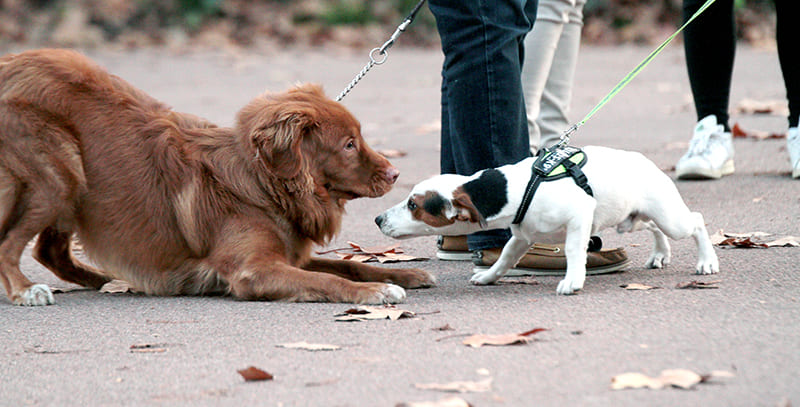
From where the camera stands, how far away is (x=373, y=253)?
16.9ft

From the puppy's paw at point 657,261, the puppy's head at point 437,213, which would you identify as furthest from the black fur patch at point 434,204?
the puppy's paw at point 657,261

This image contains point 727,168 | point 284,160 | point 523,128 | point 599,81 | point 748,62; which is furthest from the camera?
point 748,62

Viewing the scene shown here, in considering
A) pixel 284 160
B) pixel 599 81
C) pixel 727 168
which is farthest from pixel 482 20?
pixel 599 81

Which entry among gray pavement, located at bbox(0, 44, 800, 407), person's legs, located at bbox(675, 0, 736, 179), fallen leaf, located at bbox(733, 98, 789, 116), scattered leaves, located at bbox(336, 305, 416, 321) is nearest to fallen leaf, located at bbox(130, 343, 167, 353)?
gray pavement, located at bbox(0, 44, 800, 407)

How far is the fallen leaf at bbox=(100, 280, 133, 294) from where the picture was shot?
4660 millimetres

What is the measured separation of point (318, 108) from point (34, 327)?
1.43 m

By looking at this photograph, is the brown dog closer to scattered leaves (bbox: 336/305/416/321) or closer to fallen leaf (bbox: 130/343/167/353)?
scattered leaves (bbox: 336/305/416/321)

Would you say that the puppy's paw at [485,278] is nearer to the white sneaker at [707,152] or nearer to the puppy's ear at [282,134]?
the puppy's ear at [282,134]

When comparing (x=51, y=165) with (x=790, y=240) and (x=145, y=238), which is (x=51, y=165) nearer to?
(x=145, y=238)

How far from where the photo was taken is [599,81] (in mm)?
12188

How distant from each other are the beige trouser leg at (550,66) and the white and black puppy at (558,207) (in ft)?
3.60

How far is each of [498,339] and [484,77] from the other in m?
1.40

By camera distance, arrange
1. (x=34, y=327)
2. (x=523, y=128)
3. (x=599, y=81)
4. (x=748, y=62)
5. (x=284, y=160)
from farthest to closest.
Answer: (x=748, y=62) < (x=599, y=81) < (x=523, y=128) < (x=284, y=160) < (x=34, y=327)

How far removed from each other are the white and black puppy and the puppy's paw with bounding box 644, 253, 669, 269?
27 cm
